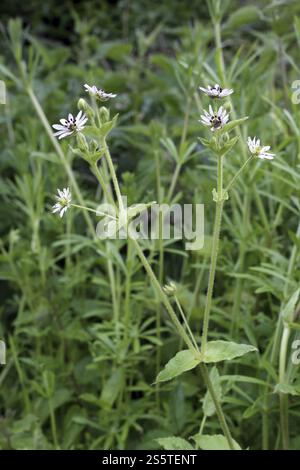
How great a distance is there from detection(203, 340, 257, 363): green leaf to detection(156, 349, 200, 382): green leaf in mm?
14

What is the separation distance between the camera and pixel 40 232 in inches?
52.1

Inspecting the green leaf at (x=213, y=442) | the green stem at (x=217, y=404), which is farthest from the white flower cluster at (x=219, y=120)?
the green leaf at (x=213, y=442)

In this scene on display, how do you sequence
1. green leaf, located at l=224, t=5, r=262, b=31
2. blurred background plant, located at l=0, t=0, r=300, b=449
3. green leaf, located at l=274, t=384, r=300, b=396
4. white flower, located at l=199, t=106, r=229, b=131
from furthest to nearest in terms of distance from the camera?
green leaf, located at l=224, t=5, r=262, b=31 → blurred background plant, located at l=0, t=0, r=300, b=449 → green leaf, located at l=274, t=384, r=300, b=396 → white flower, located at l=199, t=106, r=229, b=131

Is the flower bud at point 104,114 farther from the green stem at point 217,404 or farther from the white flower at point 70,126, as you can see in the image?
the green stem at point 217,404

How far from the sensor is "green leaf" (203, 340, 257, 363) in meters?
0.70

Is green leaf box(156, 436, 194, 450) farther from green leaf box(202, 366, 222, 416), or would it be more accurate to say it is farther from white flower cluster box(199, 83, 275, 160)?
white flower cluster box(199, 83, 275, 160)

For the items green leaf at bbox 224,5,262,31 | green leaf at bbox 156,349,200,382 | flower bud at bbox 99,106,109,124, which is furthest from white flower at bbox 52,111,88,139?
green leaf at bbox 224,5,262,31

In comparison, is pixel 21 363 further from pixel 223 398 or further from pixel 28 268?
pixel 223 398

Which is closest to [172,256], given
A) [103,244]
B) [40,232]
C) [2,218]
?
[103,244]

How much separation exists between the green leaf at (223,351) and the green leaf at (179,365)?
0.04 feet

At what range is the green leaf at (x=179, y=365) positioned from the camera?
0.70 metres

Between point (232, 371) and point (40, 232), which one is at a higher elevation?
point (40, 232)

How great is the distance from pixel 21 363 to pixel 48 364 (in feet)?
0.38
